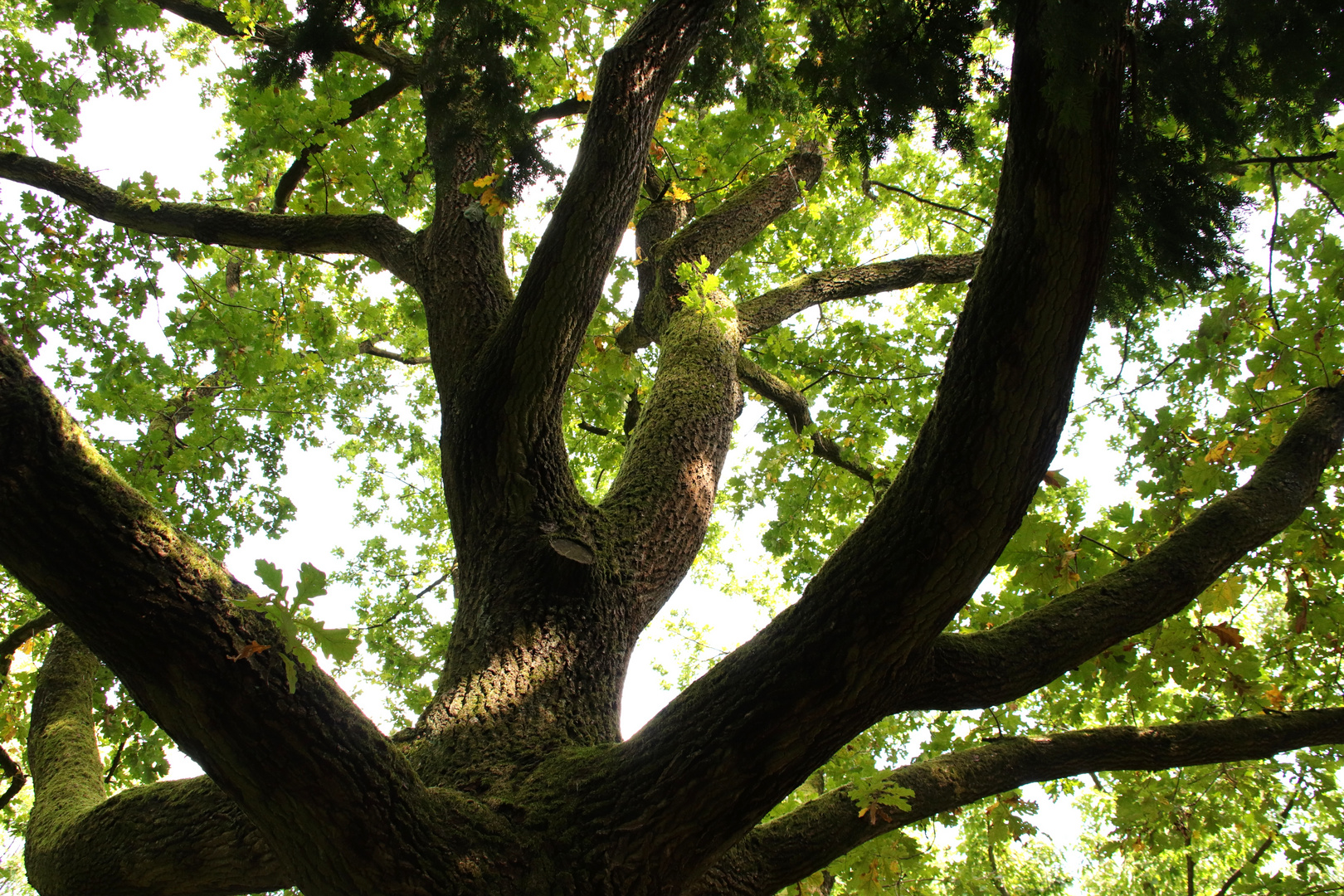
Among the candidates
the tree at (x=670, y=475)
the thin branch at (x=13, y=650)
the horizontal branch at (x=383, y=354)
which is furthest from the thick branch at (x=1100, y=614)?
the horizontal branch at (x=383, y=354)

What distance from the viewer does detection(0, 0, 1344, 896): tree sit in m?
1.73

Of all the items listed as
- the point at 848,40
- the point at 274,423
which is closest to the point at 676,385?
the point at 848,40

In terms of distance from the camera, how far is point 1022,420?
6.40ft

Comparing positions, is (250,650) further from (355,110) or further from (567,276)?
(355,110)

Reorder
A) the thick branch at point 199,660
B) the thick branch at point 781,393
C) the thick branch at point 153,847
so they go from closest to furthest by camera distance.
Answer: the thick branch at point 199,660, the thick branch at point 153,847, the thick branch at point 781,393

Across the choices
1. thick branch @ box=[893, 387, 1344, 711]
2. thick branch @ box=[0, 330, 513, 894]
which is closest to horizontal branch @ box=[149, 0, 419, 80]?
thick branch @ box=[0, 330, 513, 894]

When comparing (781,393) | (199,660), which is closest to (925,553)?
(199,660)

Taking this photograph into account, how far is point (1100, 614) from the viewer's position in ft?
8.13

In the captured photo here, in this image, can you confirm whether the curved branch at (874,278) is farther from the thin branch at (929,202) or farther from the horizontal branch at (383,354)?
the horizontal branch at (383,354)

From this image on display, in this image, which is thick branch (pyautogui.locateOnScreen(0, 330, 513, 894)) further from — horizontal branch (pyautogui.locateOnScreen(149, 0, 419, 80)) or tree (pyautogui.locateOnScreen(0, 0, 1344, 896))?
horizontal branch (pyautogui.locateOnScreen(149, 0, 419, 80))

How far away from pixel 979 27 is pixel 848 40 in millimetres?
422

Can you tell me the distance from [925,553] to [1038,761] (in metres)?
1.43

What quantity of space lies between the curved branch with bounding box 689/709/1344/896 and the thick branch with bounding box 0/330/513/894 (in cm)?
142

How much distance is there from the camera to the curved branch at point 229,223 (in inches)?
158
